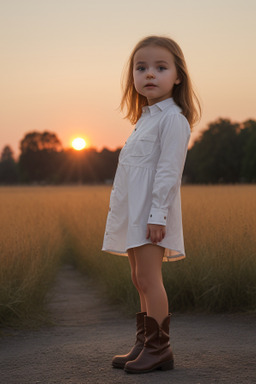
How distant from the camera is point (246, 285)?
4.92 m

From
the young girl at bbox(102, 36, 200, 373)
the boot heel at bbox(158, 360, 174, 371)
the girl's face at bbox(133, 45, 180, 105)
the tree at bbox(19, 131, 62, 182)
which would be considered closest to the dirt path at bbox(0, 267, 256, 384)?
the boot heel at bbox(158, 360, 174, 371)

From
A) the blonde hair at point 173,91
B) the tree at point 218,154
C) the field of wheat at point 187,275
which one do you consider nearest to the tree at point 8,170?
the tree at point 218,154

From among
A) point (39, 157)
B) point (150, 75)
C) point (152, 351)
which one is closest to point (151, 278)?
point (152, 351)

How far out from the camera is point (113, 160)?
229 ft

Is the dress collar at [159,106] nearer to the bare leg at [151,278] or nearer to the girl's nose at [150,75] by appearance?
the girl's nose at [150,75]

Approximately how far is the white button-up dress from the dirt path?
0.70m

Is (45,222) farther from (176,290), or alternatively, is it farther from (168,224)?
(168,224)

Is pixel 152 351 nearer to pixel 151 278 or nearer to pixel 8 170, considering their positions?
pixel 151 278

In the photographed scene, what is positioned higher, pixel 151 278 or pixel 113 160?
pixel 113 160

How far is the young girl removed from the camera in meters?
2.79

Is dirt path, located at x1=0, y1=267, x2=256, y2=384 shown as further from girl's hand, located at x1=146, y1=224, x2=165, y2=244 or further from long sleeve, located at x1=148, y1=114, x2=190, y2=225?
long sleeve, located at x1=148, y1=114, x2=190, y2=225

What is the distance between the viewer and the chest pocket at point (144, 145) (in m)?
2.89

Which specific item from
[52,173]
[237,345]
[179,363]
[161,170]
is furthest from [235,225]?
[52,173]

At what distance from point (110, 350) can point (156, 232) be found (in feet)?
4.01
